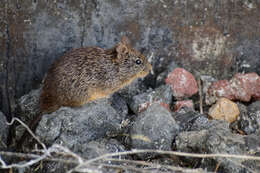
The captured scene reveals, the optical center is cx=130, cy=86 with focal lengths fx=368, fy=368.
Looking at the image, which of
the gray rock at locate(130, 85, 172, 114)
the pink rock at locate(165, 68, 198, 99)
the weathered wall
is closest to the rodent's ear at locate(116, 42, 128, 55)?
the weathered wall

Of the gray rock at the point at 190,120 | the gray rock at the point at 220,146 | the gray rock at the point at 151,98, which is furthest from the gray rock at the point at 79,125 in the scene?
the gray rock at the point at 220,146

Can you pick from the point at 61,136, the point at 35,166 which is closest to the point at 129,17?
the point at 61,136

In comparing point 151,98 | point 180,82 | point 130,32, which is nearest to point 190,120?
point 151,98

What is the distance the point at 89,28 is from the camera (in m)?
4.08

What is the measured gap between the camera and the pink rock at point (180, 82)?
4.20 metres

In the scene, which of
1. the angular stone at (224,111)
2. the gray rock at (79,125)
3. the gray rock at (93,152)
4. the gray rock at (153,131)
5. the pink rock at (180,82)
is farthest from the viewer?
the pink rock at (180,82)

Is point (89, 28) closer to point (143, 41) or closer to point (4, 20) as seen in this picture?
point (143, 41)

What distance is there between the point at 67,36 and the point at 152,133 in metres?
1.63

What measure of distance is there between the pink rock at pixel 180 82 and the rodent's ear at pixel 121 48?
64 centimetres

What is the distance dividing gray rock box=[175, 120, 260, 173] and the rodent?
1.20 meters

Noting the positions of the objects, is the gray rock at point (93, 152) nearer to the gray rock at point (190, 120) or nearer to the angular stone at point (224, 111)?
the gray rock at point (190, 120)

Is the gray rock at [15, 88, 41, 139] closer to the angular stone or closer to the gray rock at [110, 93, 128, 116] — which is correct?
the gray rock at [110, 93, 128, 116]

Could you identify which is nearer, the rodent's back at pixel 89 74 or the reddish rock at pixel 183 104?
the rodent's back at pixel 89 74

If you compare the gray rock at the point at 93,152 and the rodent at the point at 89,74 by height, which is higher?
the rodent at the point at 89,74
